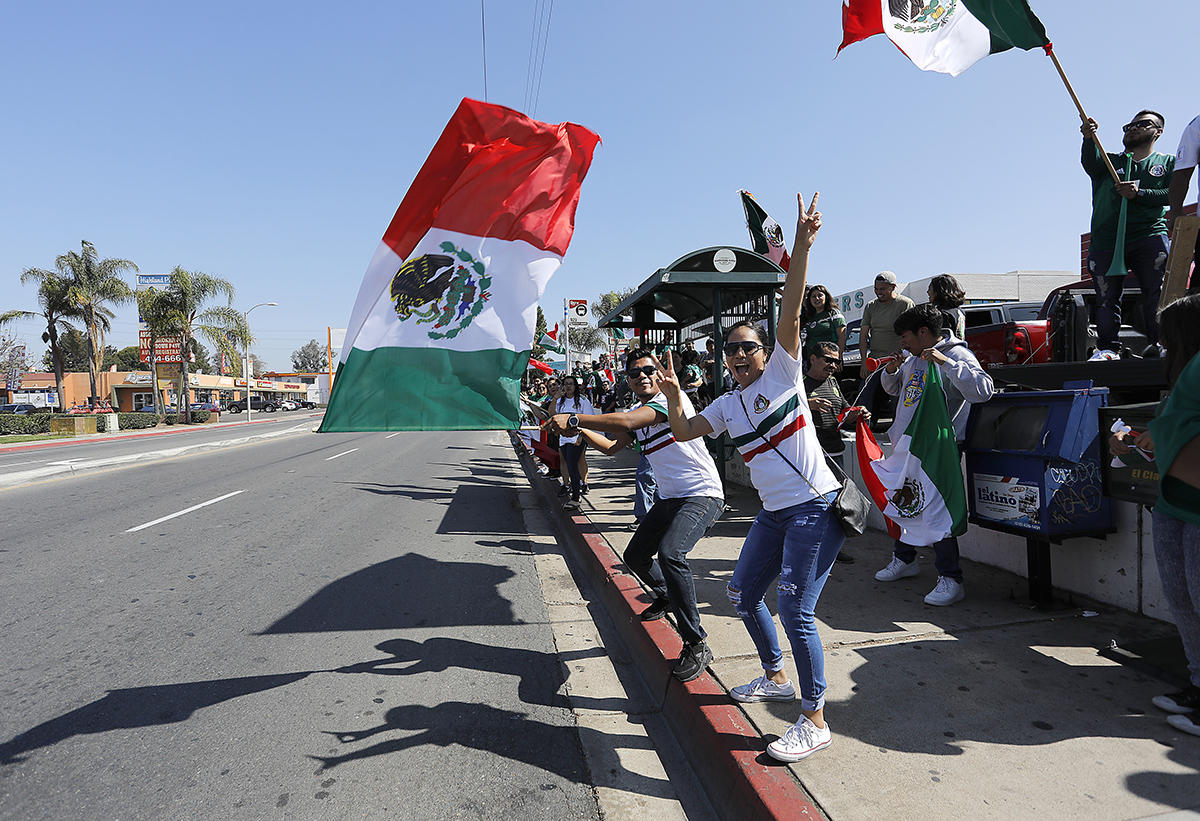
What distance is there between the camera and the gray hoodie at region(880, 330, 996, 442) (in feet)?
14.6

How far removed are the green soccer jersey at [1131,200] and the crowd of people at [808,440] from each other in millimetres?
11

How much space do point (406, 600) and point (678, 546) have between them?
281 cm

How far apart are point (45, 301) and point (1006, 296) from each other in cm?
4785

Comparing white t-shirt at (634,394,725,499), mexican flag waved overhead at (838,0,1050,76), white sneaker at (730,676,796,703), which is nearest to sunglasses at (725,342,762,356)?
white t-shirt at (634,394,725,499)

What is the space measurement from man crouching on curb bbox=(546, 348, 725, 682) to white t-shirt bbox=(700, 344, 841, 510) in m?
0.63

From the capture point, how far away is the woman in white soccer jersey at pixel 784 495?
2988mm

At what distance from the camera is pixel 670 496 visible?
14.1ft

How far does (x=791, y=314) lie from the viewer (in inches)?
119

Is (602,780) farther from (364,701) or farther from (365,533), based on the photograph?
(365,533)

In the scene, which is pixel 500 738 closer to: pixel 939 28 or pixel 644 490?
pixel 644 490

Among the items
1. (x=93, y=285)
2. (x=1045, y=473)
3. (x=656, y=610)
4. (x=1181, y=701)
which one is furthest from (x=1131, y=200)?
(x=93, y=285)

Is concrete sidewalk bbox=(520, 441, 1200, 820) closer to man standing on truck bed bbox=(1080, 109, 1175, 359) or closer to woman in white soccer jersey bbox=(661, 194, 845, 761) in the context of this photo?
woman in white soccer jersey bbox=(661, 194, 845, 761)

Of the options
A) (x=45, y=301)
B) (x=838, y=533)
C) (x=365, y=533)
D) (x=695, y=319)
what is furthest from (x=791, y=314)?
(x=45, y=301)

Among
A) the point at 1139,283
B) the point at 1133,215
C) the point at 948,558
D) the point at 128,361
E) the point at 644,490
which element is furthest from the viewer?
the point at 128,361
